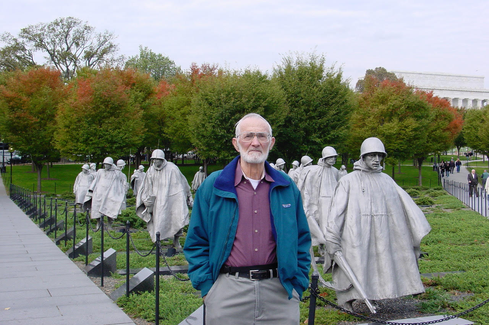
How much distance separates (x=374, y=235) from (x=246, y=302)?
11.3 feet

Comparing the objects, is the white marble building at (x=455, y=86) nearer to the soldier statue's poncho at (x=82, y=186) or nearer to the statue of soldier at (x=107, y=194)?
the soldier statue's poncho at (x=82, y=186)

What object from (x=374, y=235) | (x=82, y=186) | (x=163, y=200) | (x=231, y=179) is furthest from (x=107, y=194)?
(x=231, y=179)

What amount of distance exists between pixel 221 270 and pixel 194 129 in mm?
29827

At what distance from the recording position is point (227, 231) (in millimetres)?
3621

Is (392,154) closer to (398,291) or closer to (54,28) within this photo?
(398,291)

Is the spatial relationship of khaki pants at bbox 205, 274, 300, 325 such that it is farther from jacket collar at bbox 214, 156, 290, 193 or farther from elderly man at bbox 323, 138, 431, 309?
elderly man at bbox 323, 138, 431, 309

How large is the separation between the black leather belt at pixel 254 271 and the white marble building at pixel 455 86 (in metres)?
103

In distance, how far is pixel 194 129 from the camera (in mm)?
33219

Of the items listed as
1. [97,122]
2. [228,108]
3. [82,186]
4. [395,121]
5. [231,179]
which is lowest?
[82,186]

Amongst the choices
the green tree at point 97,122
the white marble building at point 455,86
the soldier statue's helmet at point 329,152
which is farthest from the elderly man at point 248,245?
the white marble building at point 455,86

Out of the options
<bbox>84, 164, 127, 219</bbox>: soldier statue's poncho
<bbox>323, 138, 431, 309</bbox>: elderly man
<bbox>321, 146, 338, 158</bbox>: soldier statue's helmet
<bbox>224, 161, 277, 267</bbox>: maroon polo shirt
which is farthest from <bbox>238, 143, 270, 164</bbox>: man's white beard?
<bbox>84, 164, 127, 219</bbox>: soldier statue's poncho

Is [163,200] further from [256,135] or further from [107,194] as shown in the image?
[256,135]

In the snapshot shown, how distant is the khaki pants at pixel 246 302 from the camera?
3.60m

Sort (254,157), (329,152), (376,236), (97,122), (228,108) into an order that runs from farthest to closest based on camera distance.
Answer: (97,122), (228,108), (329,152), (376,236), (254,157)
